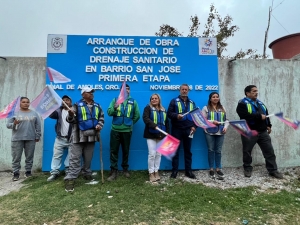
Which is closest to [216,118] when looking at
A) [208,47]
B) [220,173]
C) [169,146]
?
[220,173]

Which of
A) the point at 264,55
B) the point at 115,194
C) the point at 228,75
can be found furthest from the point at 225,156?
the point at 264,55

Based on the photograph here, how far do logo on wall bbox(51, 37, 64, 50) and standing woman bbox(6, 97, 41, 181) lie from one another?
127 cm

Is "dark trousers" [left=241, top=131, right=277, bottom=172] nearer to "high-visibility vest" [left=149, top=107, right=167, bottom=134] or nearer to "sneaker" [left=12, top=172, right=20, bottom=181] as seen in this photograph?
"high-visibility vest" [left=149, top=107, right=167, bottom=134]

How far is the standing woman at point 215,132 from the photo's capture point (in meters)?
4.93

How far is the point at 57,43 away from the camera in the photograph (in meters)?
5.33

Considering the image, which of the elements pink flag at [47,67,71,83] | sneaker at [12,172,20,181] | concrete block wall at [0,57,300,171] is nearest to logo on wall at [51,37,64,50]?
concrete block wall at [0,57,300,171]

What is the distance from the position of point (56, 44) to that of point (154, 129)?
2859mm

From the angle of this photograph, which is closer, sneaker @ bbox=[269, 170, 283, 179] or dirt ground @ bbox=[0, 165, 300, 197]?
dirt ground @ bbox=[0, 165, 300, 197]

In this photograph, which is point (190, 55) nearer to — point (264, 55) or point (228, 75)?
point (228, 75)

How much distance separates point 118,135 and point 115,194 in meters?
1.16

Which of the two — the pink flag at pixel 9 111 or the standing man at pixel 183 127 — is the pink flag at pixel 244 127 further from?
the pink flag at pixel 9 111

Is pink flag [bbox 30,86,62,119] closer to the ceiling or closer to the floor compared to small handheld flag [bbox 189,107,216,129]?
closer to the ceiling

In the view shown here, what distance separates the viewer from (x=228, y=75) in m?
5.67

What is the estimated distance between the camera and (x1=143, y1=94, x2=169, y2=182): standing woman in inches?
179
